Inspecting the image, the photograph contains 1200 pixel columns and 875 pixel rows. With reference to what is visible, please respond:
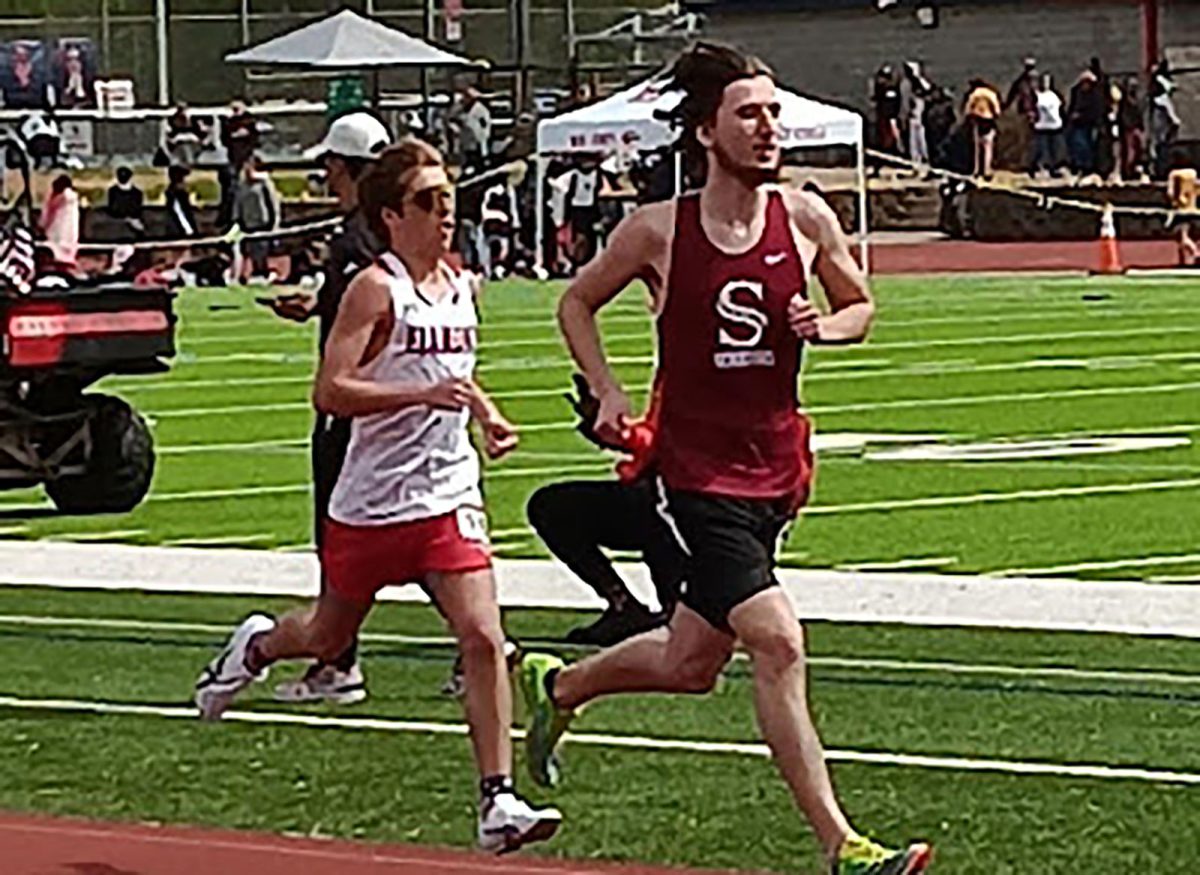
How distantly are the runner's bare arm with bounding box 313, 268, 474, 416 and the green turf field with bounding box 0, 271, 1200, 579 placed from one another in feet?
19.8

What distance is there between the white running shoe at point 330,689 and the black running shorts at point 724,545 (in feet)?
10.8

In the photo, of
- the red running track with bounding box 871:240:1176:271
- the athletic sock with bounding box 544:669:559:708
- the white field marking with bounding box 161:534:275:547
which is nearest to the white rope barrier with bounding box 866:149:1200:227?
the red running track with bounding box 871:240:1176:271

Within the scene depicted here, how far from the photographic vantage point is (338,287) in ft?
39.0

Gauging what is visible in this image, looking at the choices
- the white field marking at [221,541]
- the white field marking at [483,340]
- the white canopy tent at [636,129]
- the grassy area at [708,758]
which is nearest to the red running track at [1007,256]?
the white canopy tent at [636,129]

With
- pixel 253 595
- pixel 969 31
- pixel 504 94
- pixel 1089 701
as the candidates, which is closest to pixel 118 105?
pixel 504 94

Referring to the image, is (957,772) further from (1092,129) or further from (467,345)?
(1092,129)

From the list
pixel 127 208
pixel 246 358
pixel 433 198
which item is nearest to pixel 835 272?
pixel 433 198

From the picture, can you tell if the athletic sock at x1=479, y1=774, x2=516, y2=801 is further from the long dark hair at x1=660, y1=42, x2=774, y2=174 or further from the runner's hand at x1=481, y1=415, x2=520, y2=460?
the long dark hair at x1=660, y1=42, x2=774, y2=174

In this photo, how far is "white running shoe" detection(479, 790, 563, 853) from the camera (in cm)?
931

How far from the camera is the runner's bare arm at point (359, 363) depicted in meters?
9.76

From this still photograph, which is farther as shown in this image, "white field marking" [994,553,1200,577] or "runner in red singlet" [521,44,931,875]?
"white field marking" [994,553,1200,577]

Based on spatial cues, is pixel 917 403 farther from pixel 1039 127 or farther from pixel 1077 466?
pixel 1039 127

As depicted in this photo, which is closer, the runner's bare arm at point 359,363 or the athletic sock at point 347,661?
the runner's bare arm at point 359,363

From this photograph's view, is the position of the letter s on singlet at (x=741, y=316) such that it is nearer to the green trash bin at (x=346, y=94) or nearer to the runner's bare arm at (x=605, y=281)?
the runner's bare arm at (x=605, y=281)
